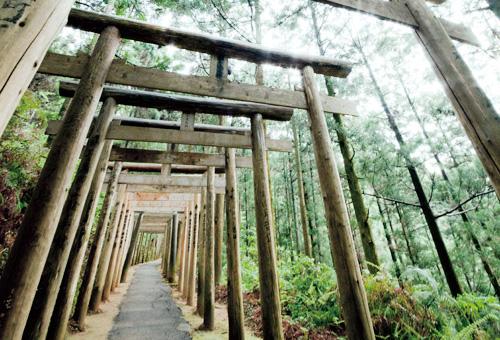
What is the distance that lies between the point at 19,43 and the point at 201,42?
283 cm

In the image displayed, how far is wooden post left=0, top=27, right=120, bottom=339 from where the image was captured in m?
2.10

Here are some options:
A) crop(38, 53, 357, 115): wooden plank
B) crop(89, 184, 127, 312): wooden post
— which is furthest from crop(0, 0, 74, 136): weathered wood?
crop(89, 184, 127, 312): wooden post

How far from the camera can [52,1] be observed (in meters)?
1.13

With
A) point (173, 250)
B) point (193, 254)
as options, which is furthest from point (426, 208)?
point (173, 250)

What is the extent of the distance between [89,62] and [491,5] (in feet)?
15.7

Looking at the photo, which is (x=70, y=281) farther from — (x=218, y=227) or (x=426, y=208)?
(x=426, y=208)

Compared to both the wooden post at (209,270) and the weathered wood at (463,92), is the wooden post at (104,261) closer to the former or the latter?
the wooden post at (209,270)

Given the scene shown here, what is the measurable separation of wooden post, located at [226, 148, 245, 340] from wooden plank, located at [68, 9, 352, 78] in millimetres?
2331

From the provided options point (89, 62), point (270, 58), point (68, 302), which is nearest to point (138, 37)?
point (89, 62)

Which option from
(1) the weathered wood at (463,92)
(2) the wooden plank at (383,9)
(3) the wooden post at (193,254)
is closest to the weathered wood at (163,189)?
(3) the wooden post at (193,254)

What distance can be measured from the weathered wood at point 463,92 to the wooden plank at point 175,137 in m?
3.15

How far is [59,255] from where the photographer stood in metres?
3.07

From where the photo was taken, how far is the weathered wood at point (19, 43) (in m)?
0.90

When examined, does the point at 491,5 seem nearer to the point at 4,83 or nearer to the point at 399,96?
the point at 4,83
